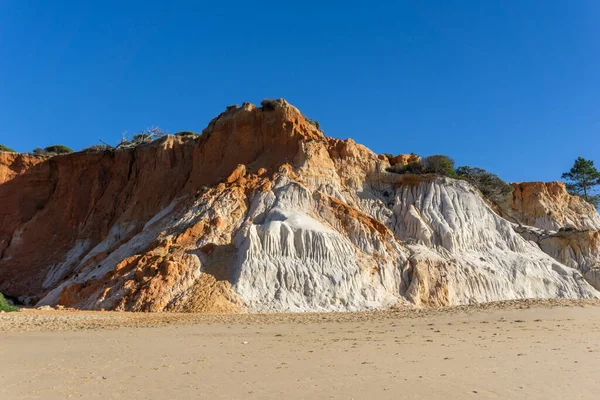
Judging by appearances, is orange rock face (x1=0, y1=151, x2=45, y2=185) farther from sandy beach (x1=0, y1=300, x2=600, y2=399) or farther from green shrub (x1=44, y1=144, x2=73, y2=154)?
sandy beach (x1=0, y1=300, x2=600, y2=399)

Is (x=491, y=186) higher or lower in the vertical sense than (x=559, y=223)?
higher

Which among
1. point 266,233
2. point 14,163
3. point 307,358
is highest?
point 14,163

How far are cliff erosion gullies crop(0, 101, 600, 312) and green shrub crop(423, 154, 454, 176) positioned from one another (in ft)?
5.62

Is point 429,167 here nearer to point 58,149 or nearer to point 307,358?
point 307,358

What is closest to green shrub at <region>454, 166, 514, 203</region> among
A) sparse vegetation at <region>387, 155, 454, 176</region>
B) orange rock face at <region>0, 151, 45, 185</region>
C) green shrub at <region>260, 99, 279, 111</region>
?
sparse vegetation at <region>387, 155, 454, 176</region>

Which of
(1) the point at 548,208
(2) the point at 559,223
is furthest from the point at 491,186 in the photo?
(2) the point at 559,223

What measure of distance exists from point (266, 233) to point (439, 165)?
53.5 feet

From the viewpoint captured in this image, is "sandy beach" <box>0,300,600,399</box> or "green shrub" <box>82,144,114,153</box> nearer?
"sandy beach" <box>0,300,600,399</box>

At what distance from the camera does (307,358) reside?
9.60 m

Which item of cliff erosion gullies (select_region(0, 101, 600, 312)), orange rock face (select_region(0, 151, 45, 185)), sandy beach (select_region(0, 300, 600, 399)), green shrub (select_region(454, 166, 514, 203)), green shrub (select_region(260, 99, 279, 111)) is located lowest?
sandy beach (select_region(0, 300, 600, 399))

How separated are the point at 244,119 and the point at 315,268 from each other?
14.9 meters

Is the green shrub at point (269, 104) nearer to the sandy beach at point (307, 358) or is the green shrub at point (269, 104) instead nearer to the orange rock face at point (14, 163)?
the sandy beach at point (307, 358)

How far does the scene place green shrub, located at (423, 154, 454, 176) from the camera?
34625 mm

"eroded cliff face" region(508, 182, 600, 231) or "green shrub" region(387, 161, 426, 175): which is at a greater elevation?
"green shrub" region(387, 161, 426, 175)
